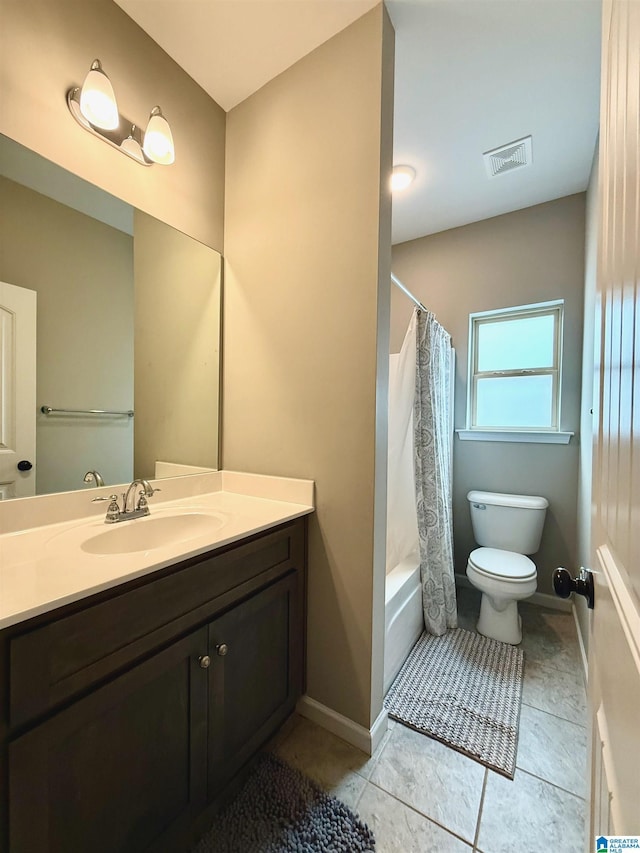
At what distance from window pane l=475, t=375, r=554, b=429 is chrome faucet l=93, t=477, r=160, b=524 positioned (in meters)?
2.27

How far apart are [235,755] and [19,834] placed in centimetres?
57

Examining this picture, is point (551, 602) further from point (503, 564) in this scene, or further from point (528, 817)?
point (528, 817)

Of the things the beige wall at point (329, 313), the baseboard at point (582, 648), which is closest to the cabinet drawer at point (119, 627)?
the beige wall at point (329, 313)

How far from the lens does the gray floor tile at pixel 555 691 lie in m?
1.40

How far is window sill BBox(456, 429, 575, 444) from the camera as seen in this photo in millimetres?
2178

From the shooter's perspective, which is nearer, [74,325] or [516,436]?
[74,325]

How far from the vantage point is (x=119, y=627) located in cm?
75

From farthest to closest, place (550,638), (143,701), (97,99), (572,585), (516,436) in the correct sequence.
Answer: (516,436)
(550,638)
(97,99)
(143,701)
(572,585)

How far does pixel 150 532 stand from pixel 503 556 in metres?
1.93

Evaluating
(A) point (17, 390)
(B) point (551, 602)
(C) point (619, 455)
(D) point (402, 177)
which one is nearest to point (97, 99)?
(A) point (17, 390)

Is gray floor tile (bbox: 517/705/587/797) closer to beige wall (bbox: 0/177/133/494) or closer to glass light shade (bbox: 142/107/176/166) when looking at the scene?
beige wall (bbox: 0/177/133/494)

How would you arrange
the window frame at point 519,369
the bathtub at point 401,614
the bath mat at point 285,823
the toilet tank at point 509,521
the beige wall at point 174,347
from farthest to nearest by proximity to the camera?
the window frame at point 519,369 → the toilet tank at point 509,521 → the bathtub at point 401,614 → the beige wall at point 174,347 → the bath mat at point 285,823

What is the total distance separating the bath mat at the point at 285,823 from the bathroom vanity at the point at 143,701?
0.29 feet

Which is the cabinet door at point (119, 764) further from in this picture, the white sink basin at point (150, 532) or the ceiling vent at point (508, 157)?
the ceiling vent at point (508, 157)
